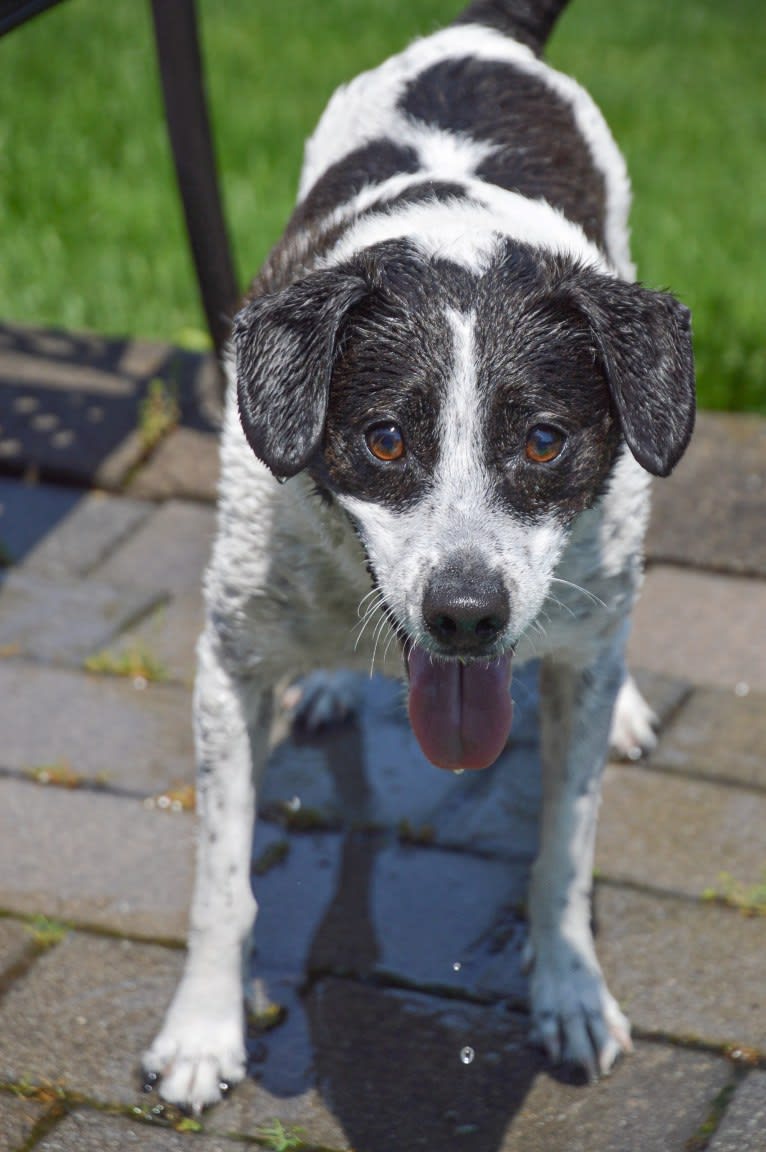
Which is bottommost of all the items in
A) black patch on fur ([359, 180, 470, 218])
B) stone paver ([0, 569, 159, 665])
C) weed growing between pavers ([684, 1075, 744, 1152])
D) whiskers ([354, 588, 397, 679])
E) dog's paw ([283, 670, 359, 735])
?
stone paver ([0, 569, 159, 665])

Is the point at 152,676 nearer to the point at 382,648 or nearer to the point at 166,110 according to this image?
the point at 382,648

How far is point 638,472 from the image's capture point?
3057 millimetres

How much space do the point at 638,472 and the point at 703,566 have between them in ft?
5.69

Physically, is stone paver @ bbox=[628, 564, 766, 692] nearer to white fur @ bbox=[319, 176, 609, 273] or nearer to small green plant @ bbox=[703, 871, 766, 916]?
small green plant @ bbox=[703, 871, 766, 916]

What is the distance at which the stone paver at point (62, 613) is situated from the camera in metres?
4.24

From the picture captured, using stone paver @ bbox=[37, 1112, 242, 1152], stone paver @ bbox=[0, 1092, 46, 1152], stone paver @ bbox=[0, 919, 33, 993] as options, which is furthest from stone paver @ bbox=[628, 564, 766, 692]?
stone paver @ bbox=[0, 1092, 46, 1152]

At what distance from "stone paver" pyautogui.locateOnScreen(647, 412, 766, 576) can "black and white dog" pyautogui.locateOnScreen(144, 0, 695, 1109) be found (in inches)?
52.7

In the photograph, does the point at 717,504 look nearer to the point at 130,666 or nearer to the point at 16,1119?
the point at 130,666

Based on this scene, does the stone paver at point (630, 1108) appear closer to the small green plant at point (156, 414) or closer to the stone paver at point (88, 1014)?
the stone paver at point (88, 1014)

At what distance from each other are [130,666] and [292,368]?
170cm

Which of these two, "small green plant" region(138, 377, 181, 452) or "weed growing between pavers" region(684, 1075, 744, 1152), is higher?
"weed growing between pavers" region(684, 1075, 744, 1152)

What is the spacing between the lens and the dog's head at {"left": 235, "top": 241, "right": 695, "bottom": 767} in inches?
98.7

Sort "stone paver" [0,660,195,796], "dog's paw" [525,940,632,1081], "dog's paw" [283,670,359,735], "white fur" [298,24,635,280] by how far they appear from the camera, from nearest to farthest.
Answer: "dog's paw" [525,940,632,1081], "white fur" [298,24,635,280], "stone paver" [0,660,195,796], "dog's paw" [283,670,359,735]

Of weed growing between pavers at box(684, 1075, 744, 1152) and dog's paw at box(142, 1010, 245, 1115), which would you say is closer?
weed growing between pavers at box(684, 1075, 744, 1152)
